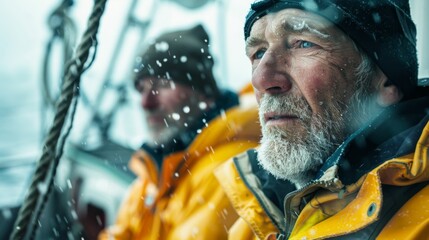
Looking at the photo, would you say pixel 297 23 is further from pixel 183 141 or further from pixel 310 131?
pixel 183 141

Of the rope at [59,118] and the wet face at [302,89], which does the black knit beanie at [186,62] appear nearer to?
the wet face at [302,89]

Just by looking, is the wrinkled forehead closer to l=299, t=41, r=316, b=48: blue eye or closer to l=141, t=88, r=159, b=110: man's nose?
l=299, t=41, r=316, b=48: blue eye

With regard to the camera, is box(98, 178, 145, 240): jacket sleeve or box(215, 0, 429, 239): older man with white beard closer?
box(215, 0, 429, 239): older man with white beard

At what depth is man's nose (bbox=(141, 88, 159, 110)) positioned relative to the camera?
3469 millimetres

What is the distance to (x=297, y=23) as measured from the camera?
1.89 metres

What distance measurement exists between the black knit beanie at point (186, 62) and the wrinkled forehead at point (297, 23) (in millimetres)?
1611

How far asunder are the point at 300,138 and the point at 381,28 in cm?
44

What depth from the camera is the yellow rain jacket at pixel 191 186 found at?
9.25 feet

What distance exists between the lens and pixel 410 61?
1928 mm

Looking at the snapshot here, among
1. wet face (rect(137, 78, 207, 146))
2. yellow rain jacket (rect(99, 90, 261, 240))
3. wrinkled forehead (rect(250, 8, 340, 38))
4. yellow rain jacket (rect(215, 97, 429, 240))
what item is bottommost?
yellow rain jacket (rect(99, 90, 261, 240))

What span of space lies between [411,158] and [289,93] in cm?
44

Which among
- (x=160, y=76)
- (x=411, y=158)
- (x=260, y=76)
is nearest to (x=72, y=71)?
(x=260, y=76)

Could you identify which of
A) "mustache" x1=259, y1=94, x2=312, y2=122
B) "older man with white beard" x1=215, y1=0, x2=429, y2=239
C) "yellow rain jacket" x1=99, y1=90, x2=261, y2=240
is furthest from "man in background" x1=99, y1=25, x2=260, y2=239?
"mustache" x1=259, y1=94, x2=312, y2=122

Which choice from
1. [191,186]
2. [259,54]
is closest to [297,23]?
[259,54]
